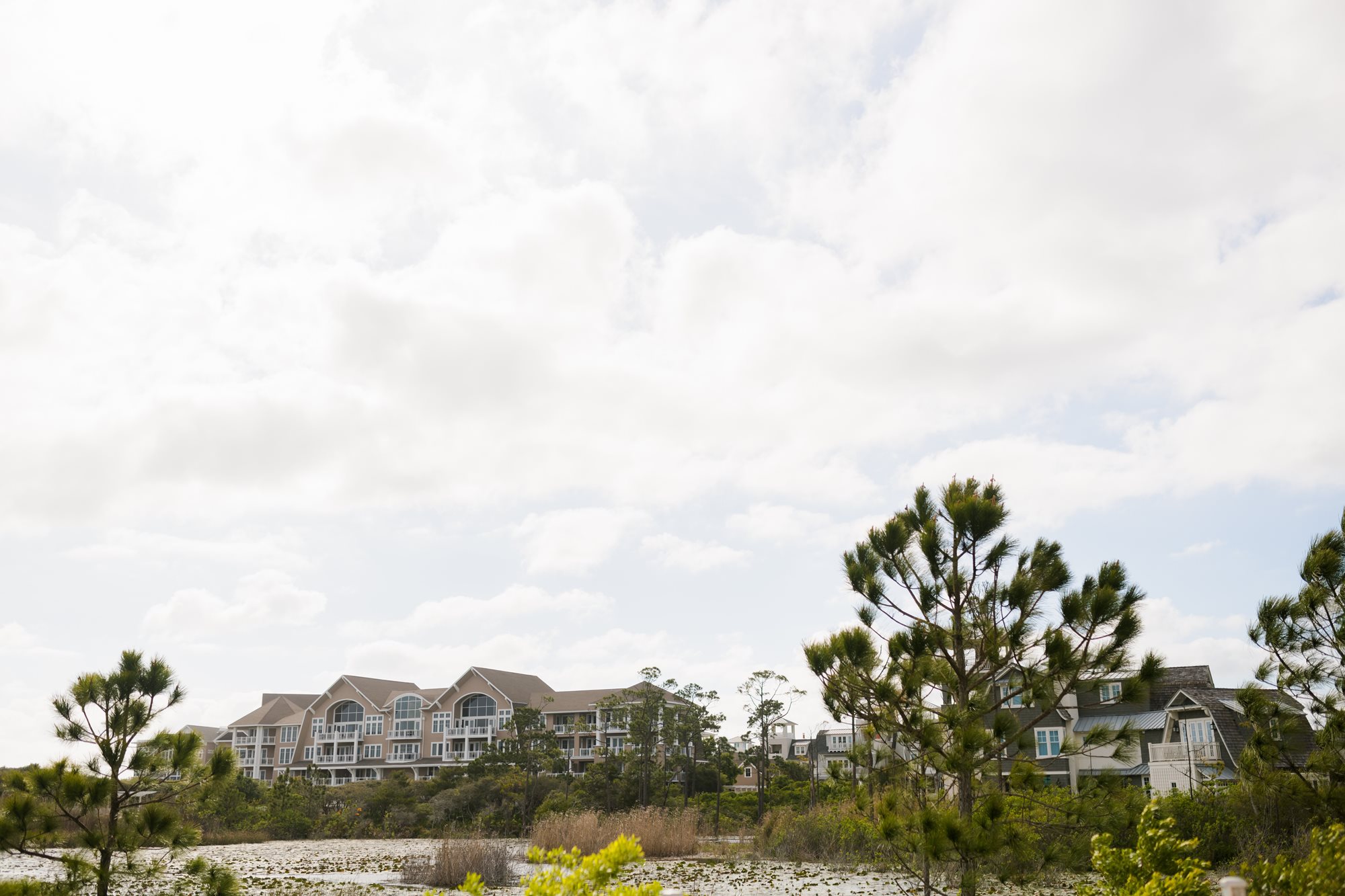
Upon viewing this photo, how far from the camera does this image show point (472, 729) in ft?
187

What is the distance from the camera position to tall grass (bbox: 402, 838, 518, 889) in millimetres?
16516

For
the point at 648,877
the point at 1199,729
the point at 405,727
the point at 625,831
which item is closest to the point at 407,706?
the point at 405,727

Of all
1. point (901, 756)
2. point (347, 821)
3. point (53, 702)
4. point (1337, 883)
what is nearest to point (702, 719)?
point (347, 821)

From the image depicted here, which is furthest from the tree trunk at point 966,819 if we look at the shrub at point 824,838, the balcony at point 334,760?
the balcony at point 334,760

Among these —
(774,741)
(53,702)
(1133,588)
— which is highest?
(1133,588)

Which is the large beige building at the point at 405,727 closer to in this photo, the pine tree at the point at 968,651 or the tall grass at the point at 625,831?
the tall grass at the point at 625,831

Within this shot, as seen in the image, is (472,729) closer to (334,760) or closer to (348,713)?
(348,713)

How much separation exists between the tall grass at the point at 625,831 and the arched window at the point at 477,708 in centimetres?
3556

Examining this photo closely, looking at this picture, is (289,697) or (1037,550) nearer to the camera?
(1037,550)

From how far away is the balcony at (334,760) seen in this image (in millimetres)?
60197

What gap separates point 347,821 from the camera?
116ft

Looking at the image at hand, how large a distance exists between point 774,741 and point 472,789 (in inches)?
1882

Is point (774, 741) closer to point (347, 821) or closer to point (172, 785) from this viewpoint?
point (347, 821)

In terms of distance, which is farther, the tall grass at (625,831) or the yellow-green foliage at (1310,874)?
the tall grass at (625,831)
